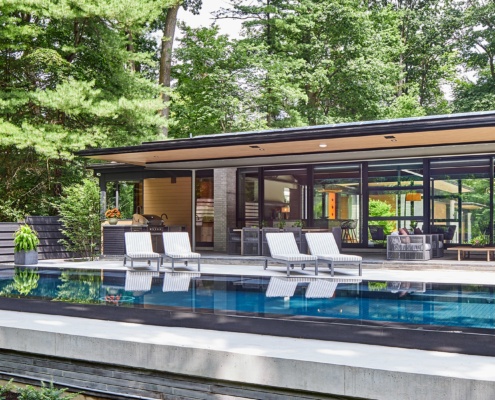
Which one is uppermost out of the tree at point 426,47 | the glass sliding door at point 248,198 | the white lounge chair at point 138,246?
the tree at point 426,47

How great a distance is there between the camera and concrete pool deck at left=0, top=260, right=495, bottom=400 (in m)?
4.15

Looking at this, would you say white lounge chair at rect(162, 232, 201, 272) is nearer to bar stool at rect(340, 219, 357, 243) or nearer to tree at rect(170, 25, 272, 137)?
bar stool at rect(340, 219, 357, 243)

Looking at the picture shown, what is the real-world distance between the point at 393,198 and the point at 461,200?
1.66 metres

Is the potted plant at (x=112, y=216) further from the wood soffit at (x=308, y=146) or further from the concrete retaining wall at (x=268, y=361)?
the concrete retaining wall at (x=268, y=361)

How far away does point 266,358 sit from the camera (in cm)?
461

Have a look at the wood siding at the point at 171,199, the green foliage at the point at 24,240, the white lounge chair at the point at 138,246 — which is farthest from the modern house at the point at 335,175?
the green foliage at the point at 24,240

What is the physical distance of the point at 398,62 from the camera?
96.5 feet

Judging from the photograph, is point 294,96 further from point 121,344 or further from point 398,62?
point 121,344

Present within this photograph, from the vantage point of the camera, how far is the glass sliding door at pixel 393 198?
A: 1460cm

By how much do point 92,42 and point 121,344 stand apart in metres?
16.7

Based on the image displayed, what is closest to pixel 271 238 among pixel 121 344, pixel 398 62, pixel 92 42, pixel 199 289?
pixel 199 289

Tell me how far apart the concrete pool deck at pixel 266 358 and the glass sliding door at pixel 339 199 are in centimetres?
1005

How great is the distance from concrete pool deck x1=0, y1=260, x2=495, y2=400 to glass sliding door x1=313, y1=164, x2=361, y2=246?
10.0 metres

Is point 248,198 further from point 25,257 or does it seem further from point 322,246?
point 25,257
